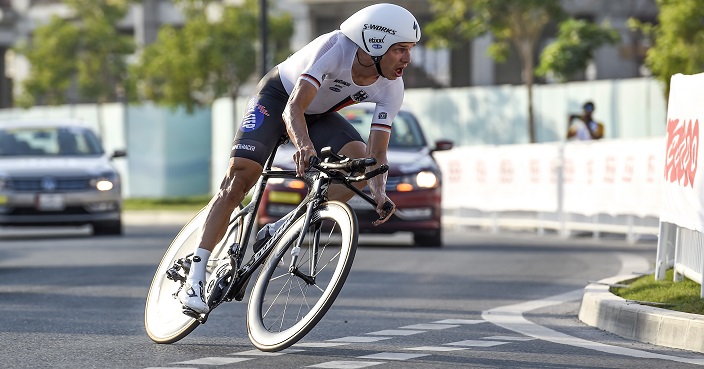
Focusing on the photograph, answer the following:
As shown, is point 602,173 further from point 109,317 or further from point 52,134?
point 109,317

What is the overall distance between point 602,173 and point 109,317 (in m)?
12.3

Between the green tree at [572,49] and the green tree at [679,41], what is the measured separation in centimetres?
405

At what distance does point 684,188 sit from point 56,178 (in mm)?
12548

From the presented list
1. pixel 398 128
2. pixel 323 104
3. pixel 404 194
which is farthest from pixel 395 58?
pixel 398 128

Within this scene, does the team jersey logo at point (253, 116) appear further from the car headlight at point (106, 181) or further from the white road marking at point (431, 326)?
the car headlight at point (106, 181)

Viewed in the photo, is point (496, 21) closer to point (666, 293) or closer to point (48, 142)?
point (48, 142)

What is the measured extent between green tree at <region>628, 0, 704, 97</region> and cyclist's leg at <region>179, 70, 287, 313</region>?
21934 mm

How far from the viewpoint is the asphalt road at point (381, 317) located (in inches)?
Answer: 306

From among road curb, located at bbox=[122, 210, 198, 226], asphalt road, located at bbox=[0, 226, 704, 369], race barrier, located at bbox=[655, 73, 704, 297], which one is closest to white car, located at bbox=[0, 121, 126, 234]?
asphalt road, located at bbox=[0, 226, 704, 369]

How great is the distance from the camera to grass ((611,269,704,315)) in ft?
30.8

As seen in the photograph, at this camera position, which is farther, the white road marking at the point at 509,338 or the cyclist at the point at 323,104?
the white road marking at the point at 509,338

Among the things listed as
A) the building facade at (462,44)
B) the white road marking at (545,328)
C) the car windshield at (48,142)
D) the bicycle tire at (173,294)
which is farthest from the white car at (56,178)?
the building facade at (462,44)

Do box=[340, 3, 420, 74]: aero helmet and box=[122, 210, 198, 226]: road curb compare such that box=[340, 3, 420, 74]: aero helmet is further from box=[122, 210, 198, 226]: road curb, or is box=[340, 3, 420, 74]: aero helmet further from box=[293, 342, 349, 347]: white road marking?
box=[122, 210, 198, 226]: road curb

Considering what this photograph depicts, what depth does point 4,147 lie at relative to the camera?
2242 centimetres
